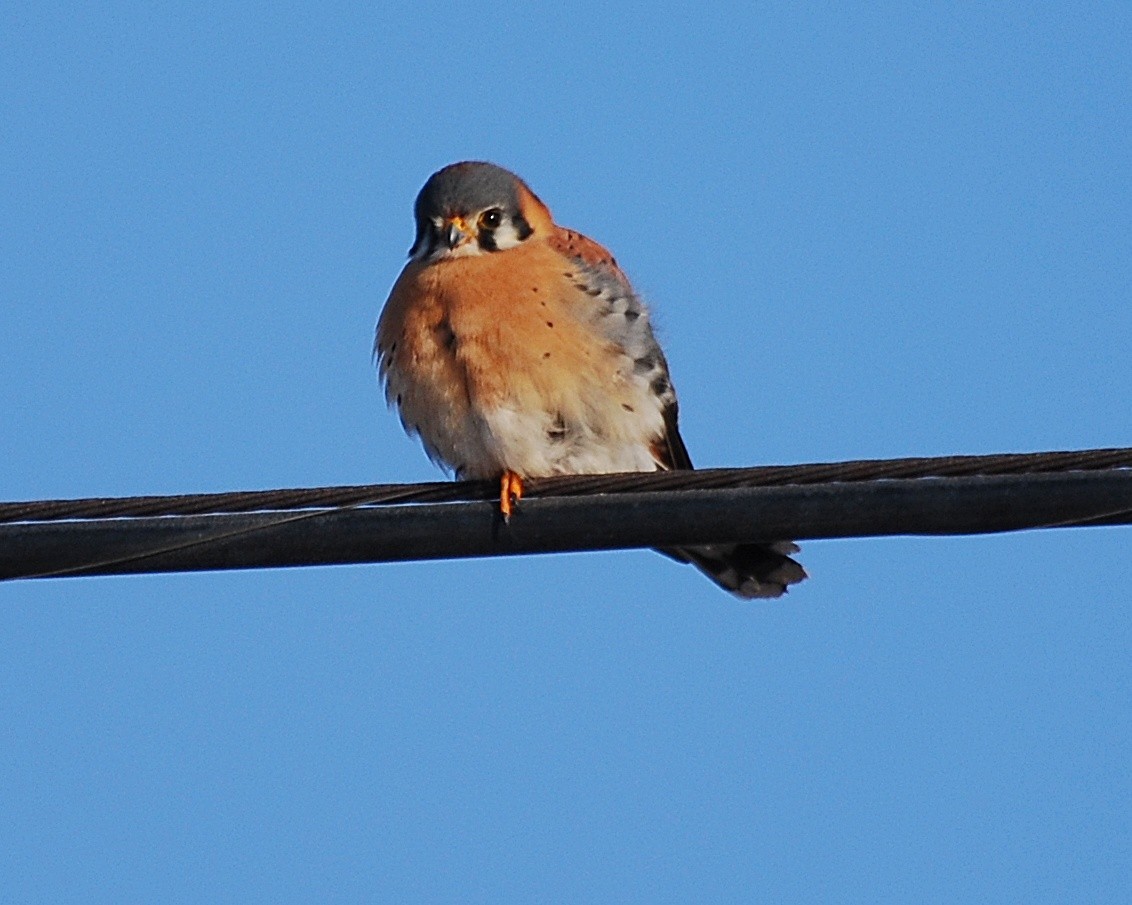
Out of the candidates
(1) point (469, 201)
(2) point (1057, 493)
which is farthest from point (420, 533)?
(1) point (469, 201)

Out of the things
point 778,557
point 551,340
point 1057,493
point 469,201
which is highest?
point 469,201

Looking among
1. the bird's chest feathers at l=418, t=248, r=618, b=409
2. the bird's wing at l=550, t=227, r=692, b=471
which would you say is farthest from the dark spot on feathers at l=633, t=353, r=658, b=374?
the bird's chest feathers at l=418, t=248, r=618, b=409

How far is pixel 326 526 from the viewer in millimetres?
4582

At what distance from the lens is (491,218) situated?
7059 mm

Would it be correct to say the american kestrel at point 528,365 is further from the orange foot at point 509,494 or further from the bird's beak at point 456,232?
the orange foot at point 509,494

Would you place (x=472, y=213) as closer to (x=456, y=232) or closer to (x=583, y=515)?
(x=456, y=232)

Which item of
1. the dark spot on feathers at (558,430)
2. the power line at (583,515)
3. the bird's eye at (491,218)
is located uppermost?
the bird's eye at (491,218)

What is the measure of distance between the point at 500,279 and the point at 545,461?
75 centimetres

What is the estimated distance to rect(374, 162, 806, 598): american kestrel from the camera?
633cm

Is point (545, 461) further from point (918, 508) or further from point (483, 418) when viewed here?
point (918, 508)

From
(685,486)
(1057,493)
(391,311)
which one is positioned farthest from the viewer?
(391,311)

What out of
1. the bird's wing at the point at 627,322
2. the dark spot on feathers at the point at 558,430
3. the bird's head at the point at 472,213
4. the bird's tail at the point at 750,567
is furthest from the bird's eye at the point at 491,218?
the bird's tail at the point at 750,567

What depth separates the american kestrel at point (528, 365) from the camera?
633 cm

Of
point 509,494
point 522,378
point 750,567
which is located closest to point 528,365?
point 522,378
